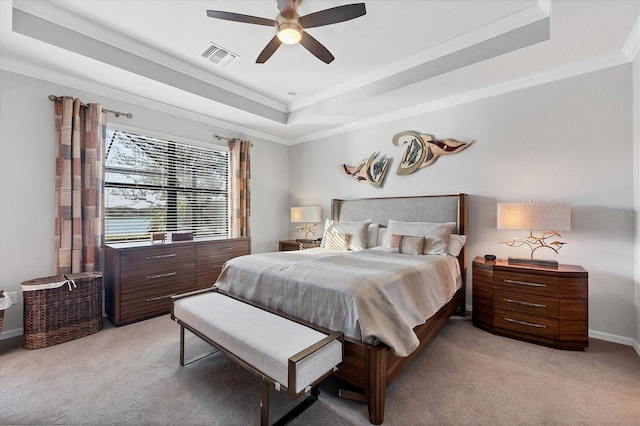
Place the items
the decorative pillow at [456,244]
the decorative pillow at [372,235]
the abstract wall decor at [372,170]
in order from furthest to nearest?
the abstract wall decor at [372,170]
the decorative pillow at [372,235]
the decorative pillow at [456,244]

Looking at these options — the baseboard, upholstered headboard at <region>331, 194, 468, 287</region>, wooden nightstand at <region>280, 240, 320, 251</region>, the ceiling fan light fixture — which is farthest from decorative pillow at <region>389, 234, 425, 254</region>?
the ceiling fan light fixture

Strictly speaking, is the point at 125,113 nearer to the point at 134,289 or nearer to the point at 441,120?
the point at 134,289

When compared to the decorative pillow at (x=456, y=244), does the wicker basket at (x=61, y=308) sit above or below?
below

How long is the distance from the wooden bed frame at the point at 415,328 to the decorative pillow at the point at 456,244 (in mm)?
124

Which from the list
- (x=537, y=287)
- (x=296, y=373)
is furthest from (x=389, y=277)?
(x=537, y=287)

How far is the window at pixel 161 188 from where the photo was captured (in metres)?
3.43

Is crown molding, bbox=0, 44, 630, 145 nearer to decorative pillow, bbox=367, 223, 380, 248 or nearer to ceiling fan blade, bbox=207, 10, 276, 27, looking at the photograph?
decorative pillow, bbox=367, 223, 380, 248

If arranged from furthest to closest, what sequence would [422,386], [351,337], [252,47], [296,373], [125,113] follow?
[125,113]
[252,47]
[422,386]
[351,337]
[296,373]

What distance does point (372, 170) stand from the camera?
427 centimetres

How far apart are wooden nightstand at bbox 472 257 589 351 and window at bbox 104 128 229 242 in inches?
150

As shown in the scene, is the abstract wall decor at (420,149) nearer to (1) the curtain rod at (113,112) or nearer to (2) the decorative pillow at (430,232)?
(2) the decorative pillow at (430,232)

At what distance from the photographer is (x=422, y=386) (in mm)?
1916

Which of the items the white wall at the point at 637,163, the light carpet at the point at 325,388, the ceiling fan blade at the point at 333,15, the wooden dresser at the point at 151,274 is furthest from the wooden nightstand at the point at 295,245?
the white wall at the point at 637,163

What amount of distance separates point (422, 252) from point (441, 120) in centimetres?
183
